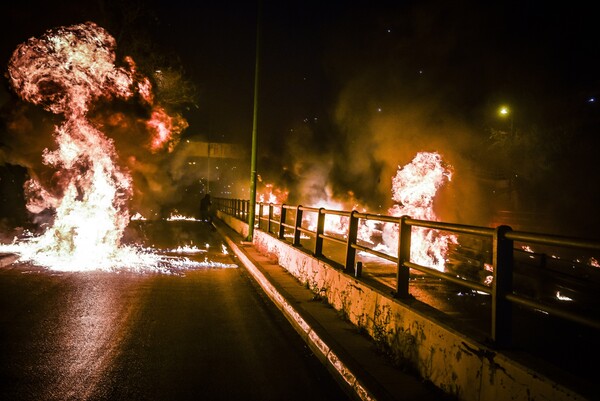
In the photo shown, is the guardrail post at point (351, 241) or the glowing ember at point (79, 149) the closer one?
the guardrail post at point (351, 241)

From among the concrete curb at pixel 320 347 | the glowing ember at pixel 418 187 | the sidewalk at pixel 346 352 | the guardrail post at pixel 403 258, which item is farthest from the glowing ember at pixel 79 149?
the glowing ember at pixel 418 187

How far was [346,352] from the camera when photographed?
439 cm

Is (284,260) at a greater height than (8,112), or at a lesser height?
lesser

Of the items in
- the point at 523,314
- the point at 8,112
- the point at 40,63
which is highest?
the point at 40,63

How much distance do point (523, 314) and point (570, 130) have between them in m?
15.3

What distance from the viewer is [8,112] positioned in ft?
52.9

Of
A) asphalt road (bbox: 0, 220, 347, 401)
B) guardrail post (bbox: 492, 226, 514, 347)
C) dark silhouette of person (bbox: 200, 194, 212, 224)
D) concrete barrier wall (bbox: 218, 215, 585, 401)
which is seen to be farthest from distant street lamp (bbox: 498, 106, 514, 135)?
guardrail post (bbox: 492, 226, 514, 347)

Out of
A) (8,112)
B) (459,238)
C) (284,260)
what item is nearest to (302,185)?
(459,238)

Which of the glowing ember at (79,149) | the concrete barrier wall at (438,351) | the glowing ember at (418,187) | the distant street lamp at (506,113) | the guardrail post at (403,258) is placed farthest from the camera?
the glowing ember at (418,187)

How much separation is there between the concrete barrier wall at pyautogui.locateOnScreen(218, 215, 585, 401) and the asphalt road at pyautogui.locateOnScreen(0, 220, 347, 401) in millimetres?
769

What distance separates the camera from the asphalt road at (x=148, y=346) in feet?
12.5

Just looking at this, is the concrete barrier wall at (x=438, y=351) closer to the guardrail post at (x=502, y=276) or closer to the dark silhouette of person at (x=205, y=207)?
the guardrail post at (x=502, y=276)

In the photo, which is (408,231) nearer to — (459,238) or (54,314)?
(54,314)

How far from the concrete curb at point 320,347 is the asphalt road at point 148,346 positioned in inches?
4.0
